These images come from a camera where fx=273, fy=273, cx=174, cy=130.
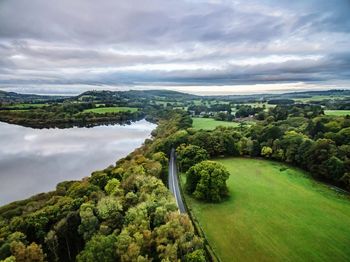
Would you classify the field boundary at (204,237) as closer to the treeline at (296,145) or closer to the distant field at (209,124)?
the treeline at (296,145)

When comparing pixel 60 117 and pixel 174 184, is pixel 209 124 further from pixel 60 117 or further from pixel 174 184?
pixel 60 117

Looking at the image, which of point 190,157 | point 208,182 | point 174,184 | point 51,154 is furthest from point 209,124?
point 208,182

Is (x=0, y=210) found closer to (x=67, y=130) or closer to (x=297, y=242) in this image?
(x=297, y=242)

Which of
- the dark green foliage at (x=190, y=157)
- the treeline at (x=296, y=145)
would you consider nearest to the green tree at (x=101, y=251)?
the dark green foliage at (x=190, y=157)

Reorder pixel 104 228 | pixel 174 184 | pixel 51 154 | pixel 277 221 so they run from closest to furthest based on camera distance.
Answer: pixel 104 228 < pixel 277 221 < pixel 174 184 < pixel 51 154

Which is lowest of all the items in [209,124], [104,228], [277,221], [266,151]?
[209,124]

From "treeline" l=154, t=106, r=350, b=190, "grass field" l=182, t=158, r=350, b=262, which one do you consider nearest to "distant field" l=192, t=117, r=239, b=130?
"treeline" l=154, t=106, r=350, b=190
